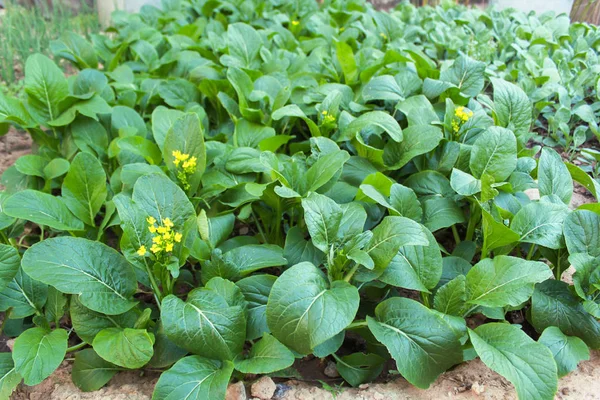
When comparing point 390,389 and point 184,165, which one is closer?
point 390,389

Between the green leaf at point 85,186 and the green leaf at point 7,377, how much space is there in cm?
65

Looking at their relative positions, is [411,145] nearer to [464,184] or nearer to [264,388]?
[464,184]

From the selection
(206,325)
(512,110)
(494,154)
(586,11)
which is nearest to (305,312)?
(206,325)

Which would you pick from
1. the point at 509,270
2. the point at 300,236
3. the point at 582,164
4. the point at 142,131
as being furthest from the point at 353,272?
the point at 582,164

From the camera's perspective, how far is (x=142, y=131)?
2.80m

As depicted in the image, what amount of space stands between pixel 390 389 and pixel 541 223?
0.87m

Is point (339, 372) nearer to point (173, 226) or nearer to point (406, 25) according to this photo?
point (173, 226)

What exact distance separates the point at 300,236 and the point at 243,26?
1.96m

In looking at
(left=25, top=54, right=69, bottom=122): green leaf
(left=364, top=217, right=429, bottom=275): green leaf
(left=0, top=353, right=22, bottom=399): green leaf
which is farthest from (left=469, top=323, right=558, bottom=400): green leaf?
(left=25, top=54, right=69, bottom=122): green leaf

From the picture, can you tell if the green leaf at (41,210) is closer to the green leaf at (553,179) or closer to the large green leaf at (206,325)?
the large green leaf at (206,325)

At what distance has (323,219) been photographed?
1856 millimetres

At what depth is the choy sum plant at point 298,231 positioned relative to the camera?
1.69 metres

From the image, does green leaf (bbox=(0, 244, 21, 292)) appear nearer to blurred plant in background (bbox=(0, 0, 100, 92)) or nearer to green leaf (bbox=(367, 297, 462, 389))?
green leaf (bbox=(367, 297, 462, 389))

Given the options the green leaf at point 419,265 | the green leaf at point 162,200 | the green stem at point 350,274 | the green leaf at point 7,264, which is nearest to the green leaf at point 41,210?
the green leaf at point 7,264
